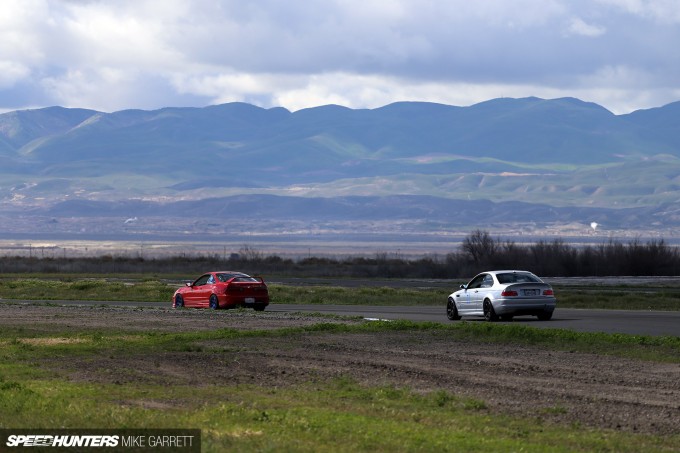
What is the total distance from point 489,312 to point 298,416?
65.9ft

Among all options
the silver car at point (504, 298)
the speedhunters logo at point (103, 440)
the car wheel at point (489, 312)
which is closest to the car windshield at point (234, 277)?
the silver car at point (504, 298)

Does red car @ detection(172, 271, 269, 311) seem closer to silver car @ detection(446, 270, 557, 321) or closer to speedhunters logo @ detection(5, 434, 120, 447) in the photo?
silver car @ detection(446, 270, 557, 321)

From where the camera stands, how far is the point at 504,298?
34.4 m

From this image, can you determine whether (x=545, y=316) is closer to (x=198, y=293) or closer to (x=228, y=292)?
(x=228, y=292)

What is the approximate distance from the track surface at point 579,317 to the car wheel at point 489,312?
1.95 ft

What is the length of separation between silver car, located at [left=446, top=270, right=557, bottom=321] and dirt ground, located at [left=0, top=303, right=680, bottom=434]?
5.63m

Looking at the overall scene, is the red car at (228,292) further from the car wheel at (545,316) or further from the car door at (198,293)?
the car wheel at (545,316)

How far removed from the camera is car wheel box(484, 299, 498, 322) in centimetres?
3481

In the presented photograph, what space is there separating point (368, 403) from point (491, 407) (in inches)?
64.5

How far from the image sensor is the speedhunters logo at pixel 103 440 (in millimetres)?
13070

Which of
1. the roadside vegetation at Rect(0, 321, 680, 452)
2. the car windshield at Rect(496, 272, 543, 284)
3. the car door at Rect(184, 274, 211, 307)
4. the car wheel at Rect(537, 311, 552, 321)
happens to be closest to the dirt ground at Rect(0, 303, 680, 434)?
the roadside vegetation at Rect(0, 321, 680, 452)

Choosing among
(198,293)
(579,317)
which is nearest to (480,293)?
(579,317)

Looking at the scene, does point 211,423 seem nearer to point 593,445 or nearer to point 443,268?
point 593,445

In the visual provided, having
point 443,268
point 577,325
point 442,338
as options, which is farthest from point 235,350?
point 443,268
